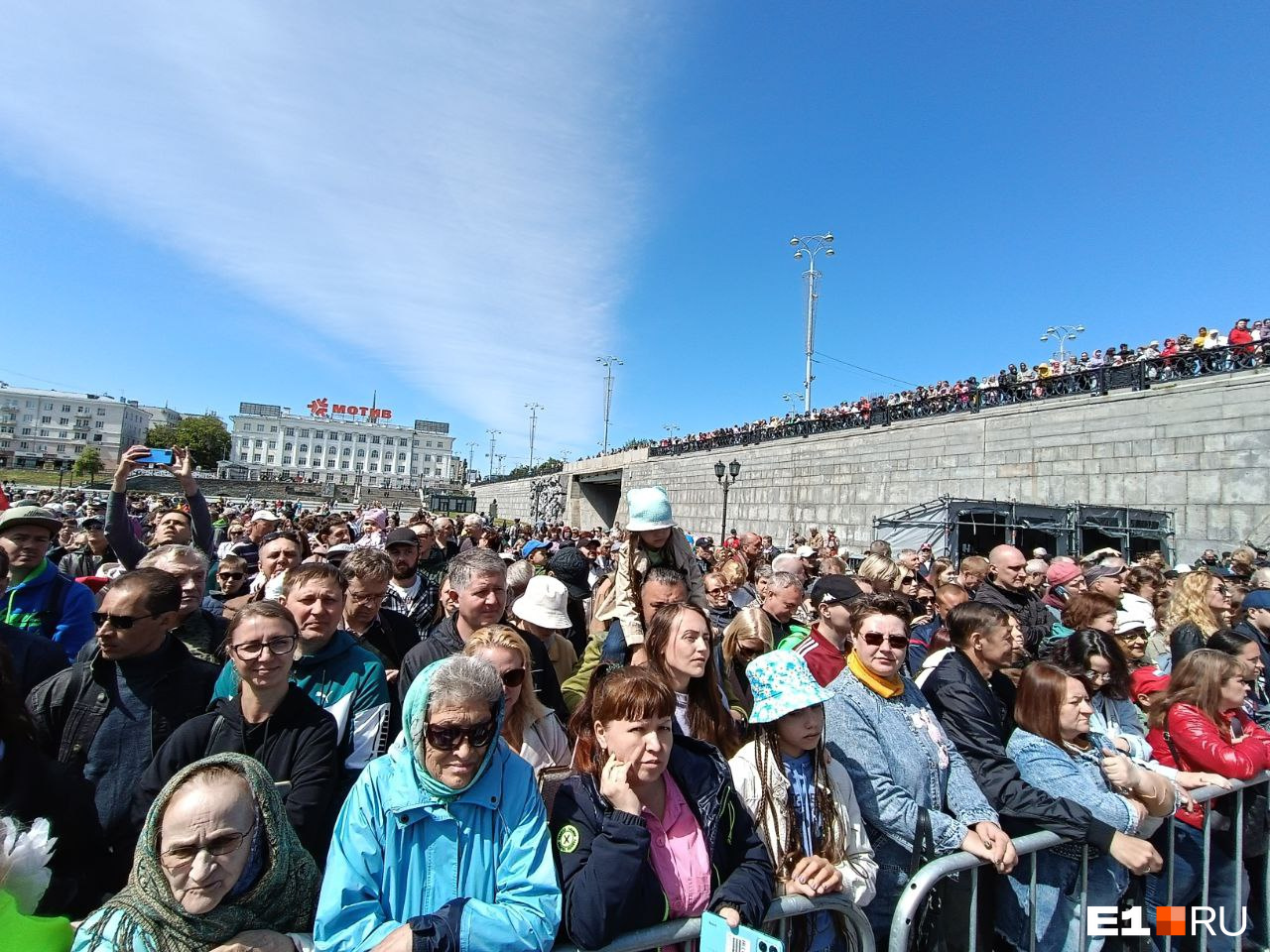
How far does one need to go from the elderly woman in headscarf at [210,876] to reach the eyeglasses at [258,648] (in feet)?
2.08

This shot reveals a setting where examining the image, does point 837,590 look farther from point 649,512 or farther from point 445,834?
point 445,834

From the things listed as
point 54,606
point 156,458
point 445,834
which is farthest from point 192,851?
point 156,458

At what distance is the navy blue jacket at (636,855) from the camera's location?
1833mm

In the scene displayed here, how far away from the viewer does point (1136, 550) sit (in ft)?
44.0

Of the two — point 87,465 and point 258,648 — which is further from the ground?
point 87,465

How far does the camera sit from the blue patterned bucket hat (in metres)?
2.40

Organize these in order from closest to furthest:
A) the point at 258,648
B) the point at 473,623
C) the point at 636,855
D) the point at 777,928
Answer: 1. the point at 636,855
2. the point at 777,928
3. the point at 258,648
4. the point at 473,623

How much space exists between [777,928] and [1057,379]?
17.5 m

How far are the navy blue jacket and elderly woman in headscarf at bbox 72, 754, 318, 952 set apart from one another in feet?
2.54

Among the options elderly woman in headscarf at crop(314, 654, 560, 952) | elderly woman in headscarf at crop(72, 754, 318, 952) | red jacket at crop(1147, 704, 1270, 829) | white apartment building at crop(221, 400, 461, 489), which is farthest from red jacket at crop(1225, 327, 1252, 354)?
A: white apartment building at crop(221, 400, 461, 489)

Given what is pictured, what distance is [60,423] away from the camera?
4254 inches

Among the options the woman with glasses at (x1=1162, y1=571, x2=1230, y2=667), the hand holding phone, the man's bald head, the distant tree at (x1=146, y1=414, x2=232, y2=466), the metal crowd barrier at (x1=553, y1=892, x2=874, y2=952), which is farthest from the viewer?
the distant tree at (x1=146, y1=414, x2=232, y2=466)

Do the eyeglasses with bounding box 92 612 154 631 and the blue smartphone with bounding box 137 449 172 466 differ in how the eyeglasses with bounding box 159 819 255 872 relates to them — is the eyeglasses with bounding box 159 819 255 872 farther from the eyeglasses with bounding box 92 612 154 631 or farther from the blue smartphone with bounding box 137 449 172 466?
the blue smartphone with bounding box 137 449 172 466

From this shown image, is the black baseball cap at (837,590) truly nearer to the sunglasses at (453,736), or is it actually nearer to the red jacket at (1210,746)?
the red jacket at (1210,746)
